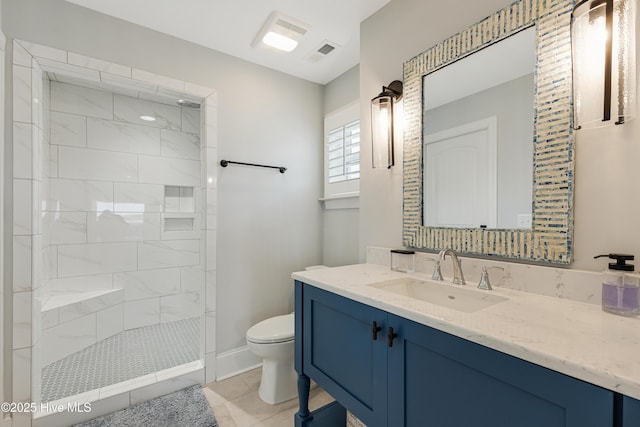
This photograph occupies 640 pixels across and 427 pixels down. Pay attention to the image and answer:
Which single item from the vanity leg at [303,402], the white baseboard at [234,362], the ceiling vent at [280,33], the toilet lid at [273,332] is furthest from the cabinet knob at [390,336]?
the ceiling vent at [280,33]

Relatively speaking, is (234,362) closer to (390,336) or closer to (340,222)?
(340,222)

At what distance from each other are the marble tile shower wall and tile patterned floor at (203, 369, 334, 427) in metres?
1.05

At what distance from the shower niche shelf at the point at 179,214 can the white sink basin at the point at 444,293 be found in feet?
9.07

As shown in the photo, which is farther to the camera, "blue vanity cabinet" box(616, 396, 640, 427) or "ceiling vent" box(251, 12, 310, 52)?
"ceiling vent" box(251, 12, 310, 52)

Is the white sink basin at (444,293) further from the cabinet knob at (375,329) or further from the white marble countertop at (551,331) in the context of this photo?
the cabinet knob at (375,329)

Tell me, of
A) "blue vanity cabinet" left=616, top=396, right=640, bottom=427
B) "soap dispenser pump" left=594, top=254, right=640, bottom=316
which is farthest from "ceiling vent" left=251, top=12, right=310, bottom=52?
"blue vanity cabinet" left=616, top=396, right=640, bottom=427

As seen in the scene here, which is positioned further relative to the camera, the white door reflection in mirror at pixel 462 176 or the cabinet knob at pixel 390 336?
the white door reflection in mirror at pixel 462 176

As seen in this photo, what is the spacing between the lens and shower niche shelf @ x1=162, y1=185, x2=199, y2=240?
129 inches

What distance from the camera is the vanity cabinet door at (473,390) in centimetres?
58

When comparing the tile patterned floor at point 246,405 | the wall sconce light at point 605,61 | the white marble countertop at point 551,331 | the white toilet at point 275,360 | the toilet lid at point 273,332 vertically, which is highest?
the wall sconce light at point 605,61

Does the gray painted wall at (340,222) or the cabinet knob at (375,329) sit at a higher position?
the gray painted wall at (340,222)

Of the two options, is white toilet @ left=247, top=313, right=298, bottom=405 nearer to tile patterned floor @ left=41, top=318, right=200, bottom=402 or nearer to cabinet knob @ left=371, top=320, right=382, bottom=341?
tile patterned floor @ left=41, top=318, right=200, bottom=402

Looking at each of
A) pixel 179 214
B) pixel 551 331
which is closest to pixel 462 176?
pixel 551 331

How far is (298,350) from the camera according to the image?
4.82 feet
